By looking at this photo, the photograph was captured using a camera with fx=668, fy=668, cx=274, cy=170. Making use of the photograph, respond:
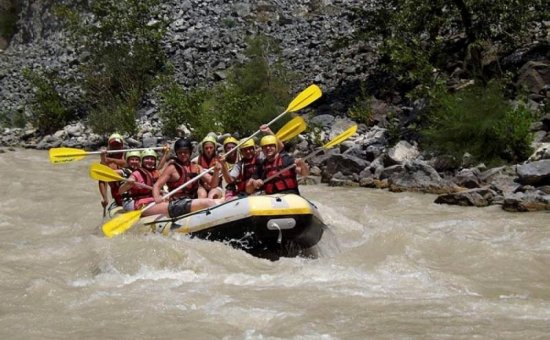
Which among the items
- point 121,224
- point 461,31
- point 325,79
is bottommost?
point 121,224

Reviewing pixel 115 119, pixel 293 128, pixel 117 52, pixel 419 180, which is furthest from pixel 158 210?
pixel 117 52

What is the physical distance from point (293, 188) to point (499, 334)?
3.44 metres

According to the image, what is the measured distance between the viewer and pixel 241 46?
71.8 feet

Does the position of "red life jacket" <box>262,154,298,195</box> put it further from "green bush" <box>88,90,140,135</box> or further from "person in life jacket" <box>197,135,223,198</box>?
"green bush" <box>88,90,140,135</box>

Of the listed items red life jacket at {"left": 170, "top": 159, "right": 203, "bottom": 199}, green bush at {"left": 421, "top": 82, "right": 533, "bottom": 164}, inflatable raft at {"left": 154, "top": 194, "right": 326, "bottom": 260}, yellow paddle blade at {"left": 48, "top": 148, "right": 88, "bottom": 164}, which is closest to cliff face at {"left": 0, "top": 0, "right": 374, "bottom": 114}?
green bush at {"left": 421, "top": 82, "right": 533, "bottom": 164}

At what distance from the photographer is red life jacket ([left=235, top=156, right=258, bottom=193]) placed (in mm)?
6941

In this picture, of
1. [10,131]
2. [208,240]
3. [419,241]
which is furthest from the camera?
[10,131]

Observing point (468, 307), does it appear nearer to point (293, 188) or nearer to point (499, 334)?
point (499, 334)

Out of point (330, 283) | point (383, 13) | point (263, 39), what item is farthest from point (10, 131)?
point (330, 283)

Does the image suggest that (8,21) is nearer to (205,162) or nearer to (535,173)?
(205,162)

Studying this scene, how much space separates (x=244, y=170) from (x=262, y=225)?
152cm

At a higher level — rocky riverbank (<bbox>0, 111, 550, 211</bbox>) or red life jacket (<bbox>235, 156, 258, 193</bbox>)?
red life jacket (<bbox>235, 156, 258, 193</bbox>)

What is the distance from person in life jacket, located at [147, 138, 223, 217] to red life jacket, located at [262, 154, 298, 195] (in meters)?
0.51

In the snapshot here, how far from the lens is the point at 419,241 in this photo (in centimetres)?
623
